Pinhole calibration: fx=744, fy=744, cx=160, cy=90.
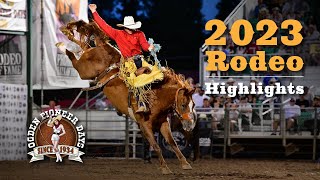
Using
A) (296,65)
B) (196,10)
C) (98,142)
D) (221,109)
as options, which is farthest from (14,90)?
(196,10)

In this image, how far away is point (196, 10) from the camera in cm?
3072

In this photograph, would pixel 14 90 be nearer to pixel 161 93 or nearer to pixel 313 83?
pixel 161 93

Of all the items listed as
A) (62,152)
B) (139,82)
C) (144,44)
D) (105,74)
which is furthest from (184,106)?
(62,152)

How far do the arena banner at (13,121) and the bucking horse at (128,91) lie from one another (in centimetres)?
272

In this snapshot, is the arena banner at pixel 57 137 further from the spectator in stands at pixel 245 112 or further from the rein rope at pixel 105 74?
the spectator in stands at pixel 245 112

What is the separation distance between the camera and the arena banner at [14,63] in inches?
578

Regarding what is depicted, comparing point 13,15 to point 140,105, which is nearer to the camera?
point 140,105

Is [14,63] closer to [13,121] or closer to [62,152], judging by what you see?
[13,121]

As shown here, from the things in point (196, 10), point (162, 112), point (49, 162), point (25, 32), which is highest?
point (196, 10)

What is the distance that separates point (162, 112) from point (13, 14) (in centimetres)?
446

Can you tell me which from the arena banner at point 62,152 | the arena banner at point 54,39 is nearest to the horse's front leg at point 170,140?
the arena banner at point 62,152

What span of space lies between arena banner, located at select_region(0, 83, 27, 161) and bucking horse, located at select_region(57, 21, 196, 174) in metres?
2.72

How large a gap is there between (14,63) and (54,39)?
3.33 feet

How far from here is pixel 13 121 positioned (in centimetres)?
1394
